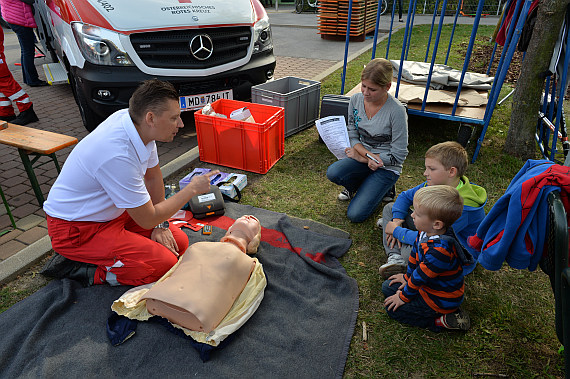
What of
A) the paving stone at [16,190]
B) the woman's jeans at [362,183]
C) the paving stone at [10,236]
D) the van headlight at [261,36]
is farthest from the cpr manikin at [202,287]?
the van headlight at [261,36]

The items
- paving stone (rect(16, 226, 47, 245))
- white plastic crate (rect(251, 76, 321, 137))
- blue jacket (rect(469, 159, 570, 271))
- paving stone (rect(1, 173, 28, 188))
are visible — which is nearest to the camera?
blue jacket (rect(469, 159, 570, 271))

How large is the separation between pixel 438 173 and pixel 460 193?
0.20m

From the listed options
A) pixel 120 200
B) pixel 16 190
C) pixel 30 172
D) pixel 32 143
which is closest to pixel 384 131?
pixel 120 200

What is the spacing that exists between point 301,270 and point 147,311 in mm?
1155

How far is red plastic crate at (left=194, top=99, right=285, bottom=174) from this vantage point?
4027 mm

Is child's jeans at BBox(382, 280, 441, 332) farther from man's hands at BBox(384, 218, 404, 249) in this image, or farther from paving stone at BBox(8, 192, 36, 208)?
paving stone at BBox(8, 192, 36, 208)

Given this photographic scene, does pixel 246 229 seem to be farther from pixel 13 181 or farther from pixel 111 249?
pixel 13 181

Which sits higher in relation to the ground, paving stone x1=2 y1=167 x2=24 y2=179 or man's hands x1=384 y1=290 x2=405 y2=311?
man's hands x1=384 y1=290 x2=405 y2=311

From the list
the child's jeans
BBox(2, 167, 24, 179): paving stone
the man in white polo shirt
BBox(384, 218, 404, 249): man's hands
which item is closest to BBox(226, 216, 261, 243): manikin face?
the man in white polo shirt

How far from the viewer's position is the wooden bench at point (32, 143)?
9.86ft

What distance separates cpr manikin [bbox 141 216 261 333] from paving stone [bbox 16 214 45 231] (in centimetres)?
163

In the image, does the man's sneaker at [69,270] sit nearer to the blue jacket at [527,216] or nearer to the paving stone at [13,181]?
the paving stone at [13,181]

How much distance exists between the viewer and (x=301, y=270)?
2893 mm

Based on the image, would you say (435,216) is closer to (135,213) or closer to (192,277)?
(192,277)
